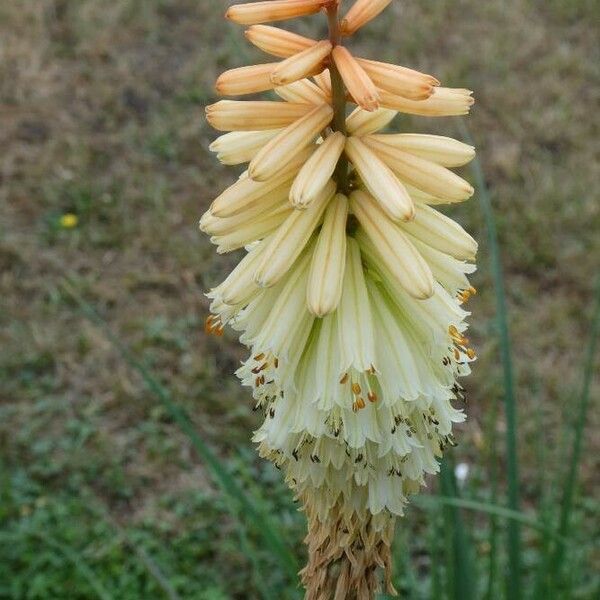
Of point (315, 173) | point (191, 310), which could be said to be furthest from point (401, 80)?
point (191, 310)

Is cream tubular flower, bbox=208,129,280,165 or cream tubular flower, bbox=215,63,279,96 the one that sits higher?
cream tubular flower, bbox=215,63,279,96

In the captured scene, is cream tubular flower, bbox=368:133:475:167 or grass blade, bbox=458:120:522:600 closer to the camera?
cream tubular flower, bbox=368:133:475:167

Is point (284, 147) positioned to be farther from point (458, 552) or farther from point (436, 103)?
point (458, 552)

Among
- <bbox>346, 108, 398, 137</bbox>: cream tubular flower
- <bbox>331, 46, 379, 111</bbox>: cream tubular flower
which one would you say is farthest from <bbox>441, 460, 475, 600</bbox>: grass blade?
<bbox>331, 46, 379, 111</bbox>: cream tubular flower

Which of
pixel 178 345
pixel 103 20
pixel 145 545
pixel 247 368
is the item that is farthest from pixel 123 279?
pixel 247 368

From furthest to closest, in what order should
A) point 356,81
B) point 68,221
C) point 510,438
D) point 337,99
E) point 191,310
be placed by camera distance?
point 68,221
point 191,310
point 510,438
point 337,99
point 356,81

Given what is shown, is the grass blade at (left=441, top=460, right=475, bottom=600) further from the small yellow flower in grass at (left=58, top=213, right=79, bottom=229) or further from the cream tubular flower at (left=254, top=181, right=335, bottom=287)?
the small yellow flower in grass at (left=58, top=213, right=79, bottom=229)
